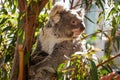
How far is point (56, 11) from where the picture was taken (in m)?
1.58

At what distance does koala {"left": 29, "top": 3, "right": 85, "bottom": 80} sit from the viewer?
60.9 inches

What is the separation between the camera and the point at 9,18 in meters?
1.38

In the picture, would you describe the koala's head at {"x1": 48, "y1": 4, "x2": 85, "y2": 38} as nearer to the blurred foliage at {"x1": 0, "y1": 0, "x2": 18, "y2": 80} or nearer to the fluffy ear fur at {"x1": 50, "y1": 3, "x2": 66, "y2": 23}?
the fluffy ear fur at {"x1": 50, "y1": 3, "x2": 66, "y2": 23}

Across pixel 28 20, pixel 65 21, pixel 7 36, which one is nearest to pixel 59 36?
pixel 65 21

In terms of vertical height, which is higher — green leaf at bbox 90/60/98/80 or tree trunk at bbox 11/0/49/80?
tree trunk at bbox 11/0/49/80

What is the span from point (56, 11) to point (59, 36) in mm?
171

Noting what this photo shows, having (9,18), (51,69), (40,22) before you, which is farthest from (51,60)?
(9,18)

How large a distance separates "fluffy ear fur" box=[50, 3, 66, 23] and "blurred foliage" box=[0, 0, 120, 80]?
0.03 m

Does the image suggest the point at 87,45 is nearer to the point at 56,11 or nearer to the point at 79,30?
the point at 79,30

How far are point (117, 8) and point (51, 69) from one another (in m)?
0.44

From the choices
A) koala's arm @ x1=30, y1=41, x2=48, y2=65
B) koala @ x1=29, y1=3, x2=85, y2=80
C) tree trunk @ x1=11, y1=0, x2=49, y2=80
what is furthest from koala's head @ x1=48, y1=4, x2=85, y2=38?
tree trunk @ x1=11, y1=0, x2=49, y2=80

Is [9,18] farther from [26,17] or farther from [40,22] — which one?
[26,17]

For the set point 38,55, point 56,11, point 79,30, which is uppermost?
point 56,11

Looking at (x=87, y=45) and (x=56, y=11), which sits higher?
(x=56, y=11)
